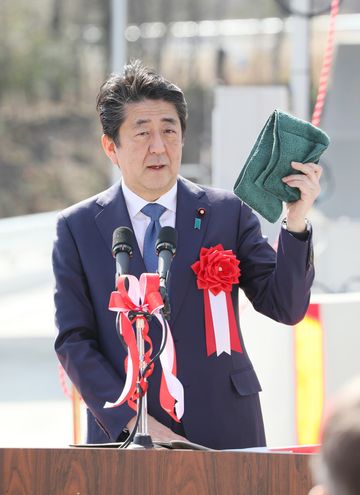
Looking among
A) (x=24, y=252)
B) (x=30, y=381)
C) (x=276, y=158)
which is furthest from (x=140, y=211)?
(x=24, y=252)

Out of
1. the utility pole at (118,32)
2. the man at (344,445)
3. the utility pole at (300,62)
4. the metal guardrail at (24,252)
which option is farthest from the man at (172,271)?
the metal guardrail at (24,252)

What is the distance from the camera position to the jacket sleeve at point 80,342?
2936 millimetres

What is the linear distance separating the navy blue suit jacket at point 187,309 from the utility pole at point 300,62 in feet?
16.8

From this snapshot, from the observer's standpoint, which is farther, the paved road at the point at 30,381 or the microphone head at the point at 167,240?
the paved road at the point at 30,381

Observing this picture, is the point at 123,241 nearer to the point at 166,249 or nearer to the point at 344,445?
the point at 166,249

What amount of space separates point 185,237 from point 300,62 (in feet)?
18.2

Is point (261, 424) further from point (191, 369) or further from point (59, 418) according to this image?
point (59, 418)

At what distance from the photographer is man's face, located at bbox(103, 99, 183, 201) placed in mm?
3092

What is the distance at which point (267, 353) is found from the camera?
4.45 meters

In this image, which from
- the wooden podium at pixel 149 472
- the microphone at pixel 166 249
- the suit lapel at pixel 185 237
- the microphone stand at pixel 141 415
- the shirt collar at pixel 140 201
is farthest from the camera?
the shirt collar at pixel 140 201

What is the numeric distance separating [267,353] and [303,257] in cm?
160

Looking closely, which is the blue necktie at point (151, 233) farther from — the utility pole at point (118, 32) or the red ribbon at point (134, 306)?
the utility pole at point (118, 32)

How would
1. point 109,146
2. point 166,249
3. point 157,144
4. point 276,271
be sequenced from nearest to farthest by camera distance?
point 166,249 < point 276,271 < point 157,144 < point 109,146

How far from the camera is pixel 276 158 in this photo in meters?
2.81
